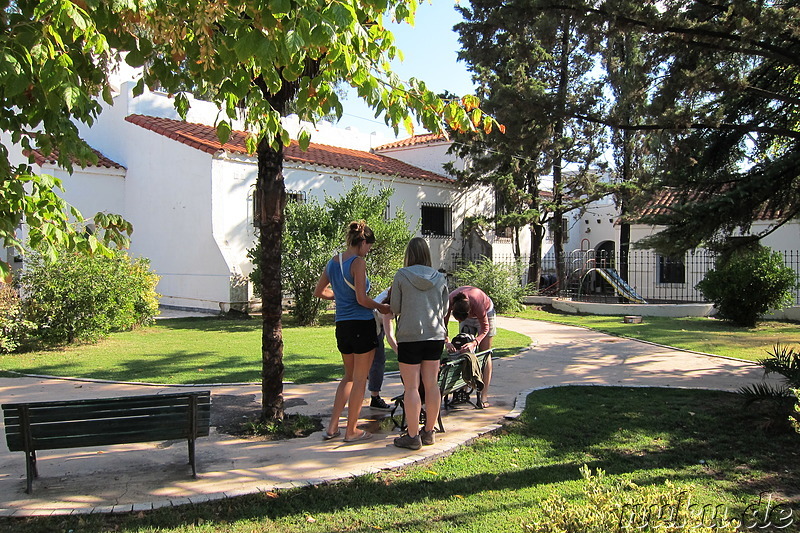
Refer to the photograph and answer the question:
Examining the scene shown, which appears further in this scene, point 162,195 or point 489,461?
point 162,195

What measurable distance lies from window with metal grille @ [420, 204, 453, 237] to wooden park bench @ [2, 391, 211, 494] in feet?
63.1

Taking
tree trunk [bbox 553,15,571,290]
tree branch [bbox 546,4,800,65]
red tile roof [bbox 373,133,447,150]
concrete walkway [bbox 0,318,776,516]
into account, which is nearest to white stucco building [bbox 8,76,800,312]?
red tile roof [bbox 373,133,447,150]

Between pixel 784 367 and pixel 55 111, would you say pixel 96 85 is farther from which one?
pixel 784 367

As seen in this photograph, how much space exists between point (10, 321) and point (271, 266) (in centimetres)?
694

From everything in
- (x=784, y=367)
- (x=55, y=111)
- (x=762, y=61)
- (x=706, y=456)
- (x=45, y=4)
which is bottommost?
(x=706, y=456)

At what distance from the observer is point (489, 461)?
524 cm

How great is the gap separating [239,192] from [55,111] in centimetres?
1407

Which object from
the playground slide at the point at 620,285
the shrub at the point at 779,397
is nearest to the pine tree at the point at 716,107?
the shrub at the point at 779,397

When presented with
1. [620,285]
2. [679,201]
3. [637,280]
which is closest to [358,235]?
[679,201]

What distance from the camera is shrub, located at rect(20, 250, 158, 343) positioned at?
10.5m

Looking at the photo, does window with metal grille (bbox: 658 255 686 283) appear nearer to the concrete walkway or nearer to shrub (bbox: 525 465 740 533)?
the concrete walkway

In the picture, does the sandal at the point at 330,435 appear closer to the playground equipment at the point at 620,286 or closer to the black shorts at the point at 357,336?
the black shorts at the point at 357,336

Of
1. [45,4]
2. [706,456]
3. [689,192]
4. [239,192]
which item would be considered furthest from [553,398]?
[239,192]

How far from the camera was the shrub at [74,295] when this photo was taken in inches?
415
